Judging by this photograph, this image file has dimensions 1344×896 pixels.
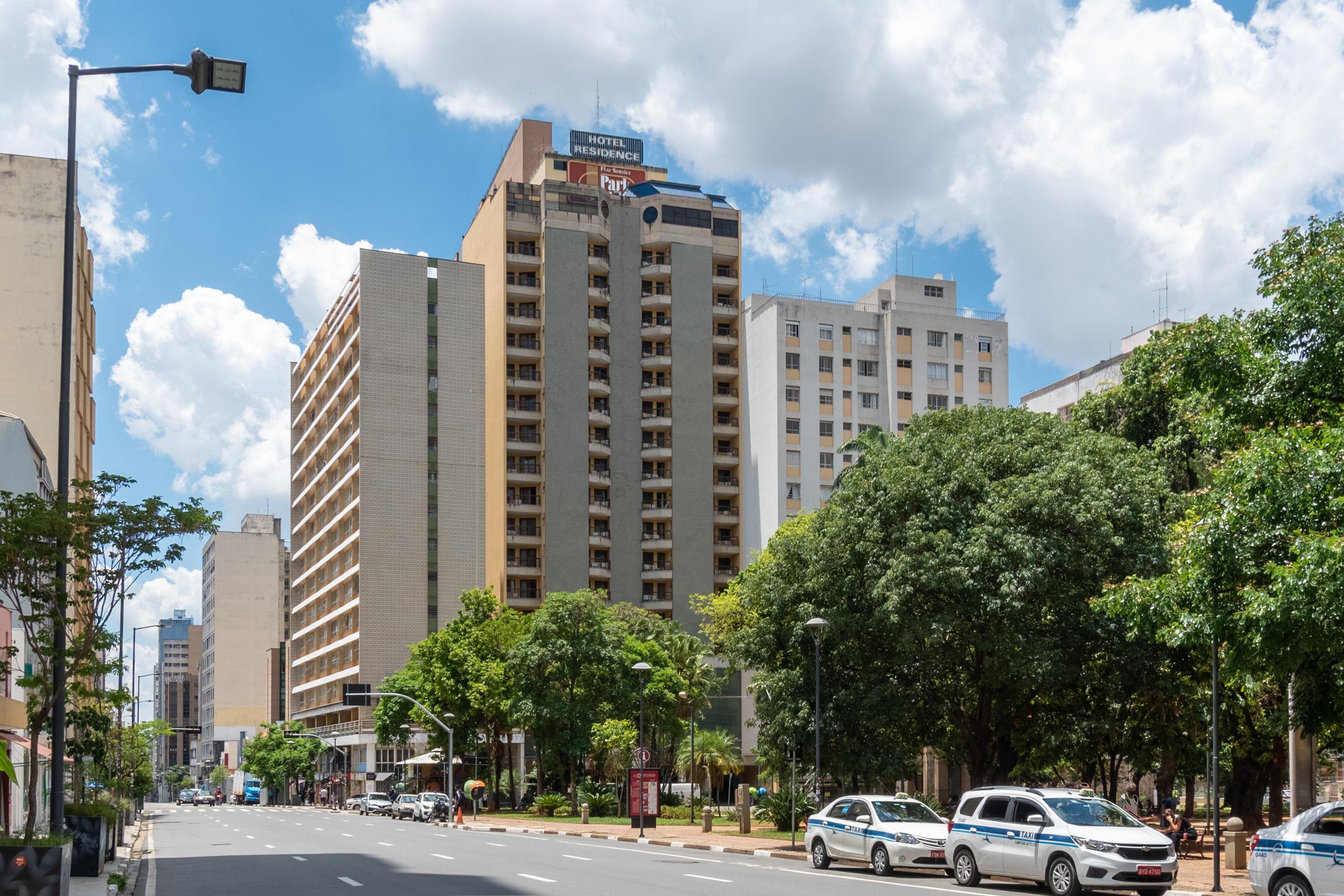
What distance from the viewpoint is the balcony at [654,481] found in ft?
308

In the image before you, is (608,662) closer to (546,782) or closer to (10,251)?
(546,782)

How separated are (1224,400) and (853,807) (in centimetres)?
1116

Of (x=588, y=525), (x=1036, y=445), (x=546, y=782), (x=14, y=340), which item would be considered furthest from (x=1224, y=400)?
(x=588, y=525)

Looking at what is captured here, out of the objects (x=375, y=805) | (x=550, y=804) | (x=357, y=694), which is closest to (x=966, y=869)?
(x=550, y=804)

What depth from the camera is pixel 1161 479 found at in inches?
1283

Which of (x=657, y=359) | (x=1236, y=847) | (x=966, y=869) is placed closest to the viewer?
(x=966, y=869)

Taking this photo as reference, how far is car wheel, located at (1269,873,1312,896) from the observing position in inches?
665

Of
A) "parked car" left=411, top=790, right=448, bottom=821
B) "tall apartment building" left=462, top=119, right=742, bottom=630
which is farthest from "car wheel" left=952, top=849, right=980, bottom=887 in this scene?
"tall apartment building" left=462, top=119, right=742, bottom=630

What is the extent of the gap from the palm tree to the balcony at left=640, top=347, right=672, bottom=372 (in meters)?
33.0

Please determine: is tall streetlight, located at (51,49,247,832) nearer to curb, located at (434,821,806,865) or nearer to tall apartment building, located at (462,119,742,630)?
curb, located at (434,821,806,865)

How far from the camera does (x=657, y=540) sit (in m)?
93.4

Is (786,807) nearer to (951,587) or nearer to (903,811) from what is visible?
(951,587)

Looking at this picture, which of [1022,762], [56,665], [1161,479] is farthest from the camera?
[1022,762]

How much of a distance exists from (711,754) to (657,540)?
28.3 m
